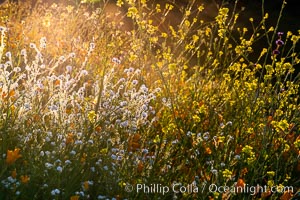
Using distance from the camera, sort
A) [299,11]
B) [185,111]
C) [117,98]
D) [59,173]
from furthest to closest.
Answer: [299,11], [185,111], [117,98], [59,173]

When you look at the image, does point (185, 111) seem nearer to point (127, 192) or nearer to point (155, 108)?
point (155, 108)

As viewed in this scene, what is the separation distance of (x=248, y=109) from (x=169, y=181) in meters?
0.88

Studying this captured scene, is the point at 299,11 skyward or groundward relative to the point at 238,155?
skyward

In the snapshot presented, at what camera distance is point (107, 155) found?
3.26 m

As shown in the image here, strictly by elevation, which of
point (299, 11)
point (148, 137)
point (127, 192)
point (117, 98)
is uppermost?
point (299, 11)

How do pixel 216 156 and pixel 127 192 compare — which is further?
pixel 216 156

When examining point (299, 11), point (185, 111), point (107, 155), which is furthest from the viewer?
point (299, 11)

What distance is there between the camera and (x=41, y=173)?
3.00m

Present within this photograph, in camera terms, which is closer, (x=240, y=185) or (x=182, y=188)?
(x=240, y=185)

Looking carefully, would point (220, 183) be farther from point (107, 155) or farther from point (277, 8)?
point (277, 8)

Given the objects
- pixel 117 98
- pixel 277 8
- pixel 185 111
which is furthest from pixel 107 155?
pixel 277 8

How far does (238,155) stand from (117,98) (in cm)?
85

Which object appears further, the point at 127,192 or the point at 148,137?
the point at 148,137

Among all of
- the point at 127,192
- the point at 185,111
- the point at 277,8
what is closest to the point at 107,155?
the point at 127,192
